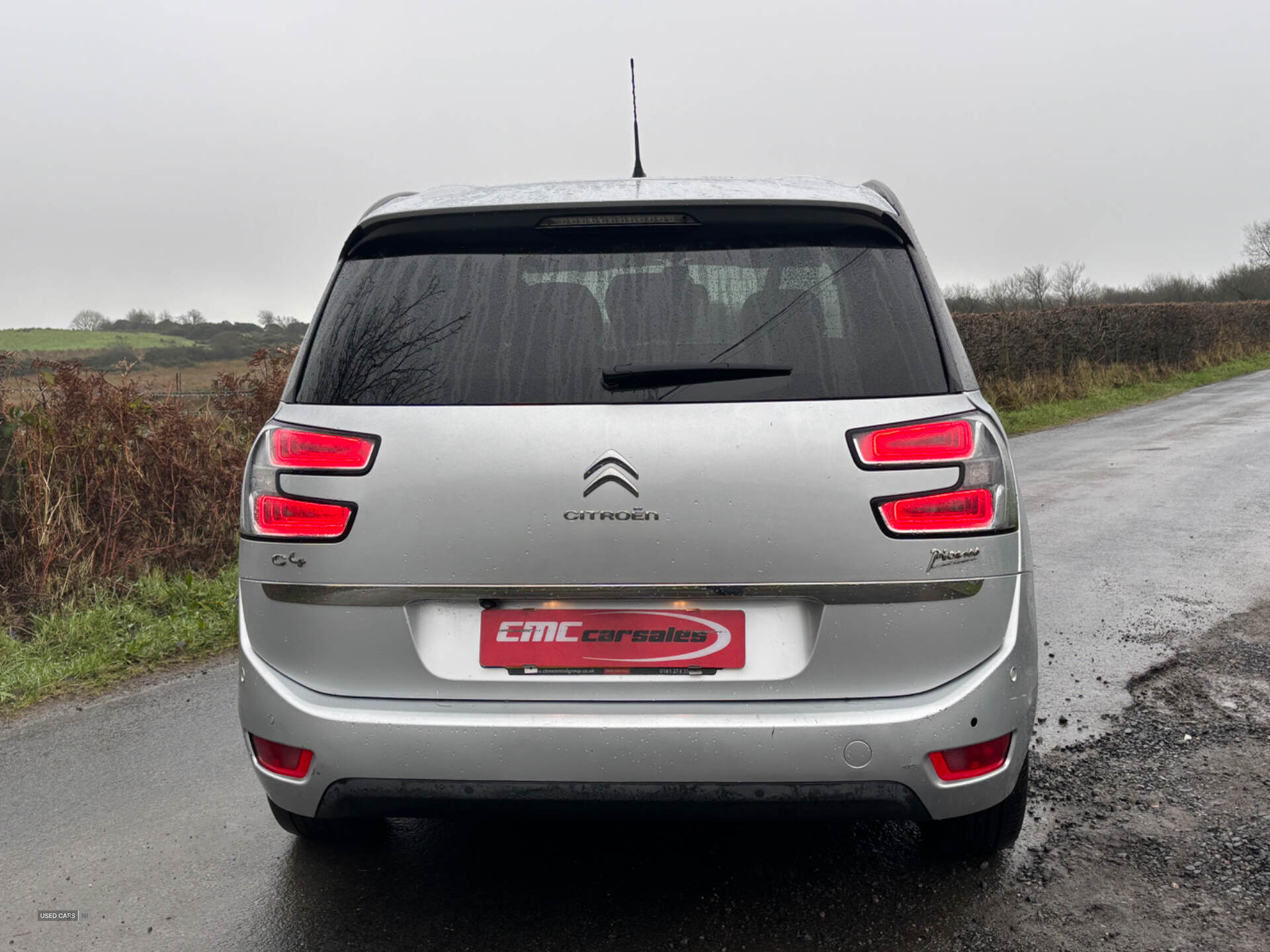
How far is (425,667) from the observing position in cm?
232

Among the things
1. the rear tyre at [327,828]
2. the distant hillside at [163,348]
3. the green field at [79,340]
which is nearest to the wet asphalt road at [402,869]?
the rear tyre at [327,828]

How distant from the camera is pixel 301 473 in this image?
93.2 inches


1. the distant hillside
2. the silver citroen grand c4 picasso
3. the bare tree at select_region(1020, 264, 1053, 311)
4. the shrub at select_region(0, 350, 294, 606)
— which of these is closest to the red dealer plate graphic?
the silver citroen grand c4 picasso

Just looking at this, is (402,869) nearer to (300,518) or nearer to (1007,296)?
(300,518)

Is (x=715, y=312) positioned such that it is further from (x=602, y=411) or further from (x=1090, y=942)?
(x=1090, y=942)

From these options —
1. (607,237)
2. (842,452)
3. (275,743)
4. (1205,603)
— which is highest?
(607,237)

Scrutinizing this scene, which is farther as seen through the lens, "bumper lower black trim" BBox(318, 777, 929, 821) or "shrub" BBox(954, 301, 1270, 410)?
"shrub" BBox(954, 301, 1270, 410)

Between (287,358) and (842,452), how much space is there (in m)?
7.17

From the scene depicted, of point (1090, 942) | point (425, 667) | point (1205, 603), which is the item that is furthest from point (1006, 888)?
point (1205, 603)

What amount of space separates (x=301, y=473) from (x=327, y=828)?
3.82ft

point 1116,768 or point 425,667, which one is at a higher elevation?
point 425,667

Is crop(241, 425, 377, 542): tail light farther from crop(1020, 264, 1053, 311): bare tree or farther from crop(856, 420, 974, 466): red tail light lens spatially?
crop(1020, 264, 1053, 311): bare tree

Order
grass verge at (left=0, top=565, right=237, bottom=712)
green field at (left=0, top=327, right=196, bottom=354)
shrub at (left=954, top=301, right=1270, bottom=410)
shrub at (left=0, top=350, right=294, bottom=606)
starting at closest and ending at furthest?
grass verge at (left=0, top=565, right=237, bottom=712) < shrub at (left=0, top=350, right=294, bottom=606) < green field at (left=0, top=327, right=196, bottom=354) < shrub at (left=954, top=301, right=1270, bottom=410)

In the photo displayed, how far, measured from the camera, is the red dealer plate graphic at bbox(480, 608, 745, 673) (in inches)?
89.8
